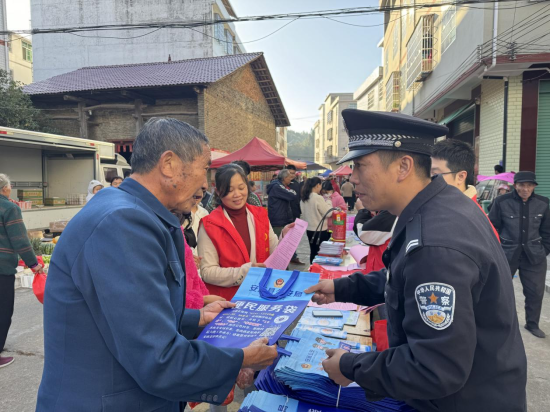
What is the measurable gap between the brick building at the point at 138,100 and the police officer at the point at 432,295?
14979 mm

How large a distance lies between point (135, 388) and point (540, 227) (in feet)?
17.4

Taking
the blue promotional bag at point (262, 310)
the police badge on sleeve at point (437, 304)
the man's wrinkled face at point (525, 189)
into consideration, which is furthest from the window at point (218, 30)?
the police badge on sleeve at point (437, 304)

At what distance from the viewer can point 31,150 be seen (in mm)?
10727

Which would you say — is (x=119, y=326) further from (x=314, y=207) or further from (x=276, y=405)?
(x=314, y=207)

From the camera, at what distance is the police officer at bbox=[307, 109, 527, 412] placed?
1.03 meters

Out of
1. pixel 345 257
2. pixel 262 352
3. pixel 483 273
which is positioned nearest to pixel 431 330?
pixel 483 273

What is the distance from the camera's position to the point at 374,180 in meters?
1.38

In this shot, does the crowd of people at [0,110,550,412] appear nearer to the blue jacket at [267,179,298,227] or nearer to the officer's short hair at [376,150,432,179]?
the officer's short hair at [376,150,432,179]

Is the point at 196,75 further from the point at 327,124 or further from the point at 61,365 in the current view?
the point at 327,124

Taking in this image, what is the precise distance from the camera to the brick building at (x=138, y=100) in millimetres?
15672

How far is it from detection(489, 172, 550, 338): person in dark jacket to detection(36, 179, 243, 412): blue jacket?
4.77m

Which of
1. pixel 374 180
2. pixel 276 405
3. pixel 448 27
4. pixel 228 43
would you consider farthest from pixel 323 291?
pixel 228 43

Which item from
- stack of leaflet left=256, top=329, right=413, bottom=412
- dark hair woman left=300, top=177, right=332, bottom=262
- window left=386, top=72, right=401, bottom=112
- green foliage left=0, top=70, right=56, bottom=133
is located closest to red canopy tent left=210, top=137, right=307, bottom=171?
dark hair woman left=300, top=177, right=332, bottom=262

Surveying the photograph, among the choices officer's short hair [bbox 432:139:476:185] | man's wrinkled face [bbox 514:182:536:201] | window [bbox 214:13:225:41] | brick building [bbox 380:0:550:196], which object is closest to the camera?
officer's short hair [bbox 432:139:476:185]
